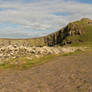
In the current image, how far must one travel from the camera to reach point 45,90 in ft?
50.9

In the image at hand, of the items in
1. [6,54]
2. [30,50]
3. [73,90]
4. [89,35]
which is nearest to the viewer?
[73,90]

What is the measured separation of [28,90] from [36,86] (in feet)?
5.11

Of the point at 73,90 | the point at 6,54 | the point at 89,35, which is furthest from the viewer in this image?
the point at 89,35

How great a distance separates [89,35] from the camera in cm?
17650

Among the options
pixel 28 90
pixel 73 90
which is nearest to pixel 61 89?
pixel 73 90

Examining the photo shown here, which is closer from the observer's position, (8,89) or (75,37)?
(8,89)

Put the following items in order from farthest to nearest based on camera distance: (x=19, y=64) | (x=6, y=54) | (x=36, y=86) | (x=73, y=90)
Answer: (x=6, y=54), (x=19, y=64), (x=36, y=86), (x=73, y=90)

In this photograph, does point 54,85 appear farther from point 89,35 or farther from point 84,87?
point 89,35

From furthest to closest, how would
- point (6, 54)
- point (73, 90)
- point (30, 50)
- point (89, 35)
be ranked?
point (89, 35) < point (30, 50) < point (6, 54) < point (73, 90)

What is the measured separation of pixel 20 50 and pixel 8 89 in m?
31.9

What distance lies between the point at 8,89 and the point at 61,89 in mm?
5515

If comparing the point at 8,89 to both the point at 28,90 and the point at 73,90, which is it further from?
the point at 73,90

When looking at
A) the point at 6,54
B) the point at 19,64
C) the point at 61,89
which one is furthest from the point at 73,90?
the point at 6,54

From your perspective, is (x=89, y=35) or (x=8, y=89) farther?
(x=89, y=35)
